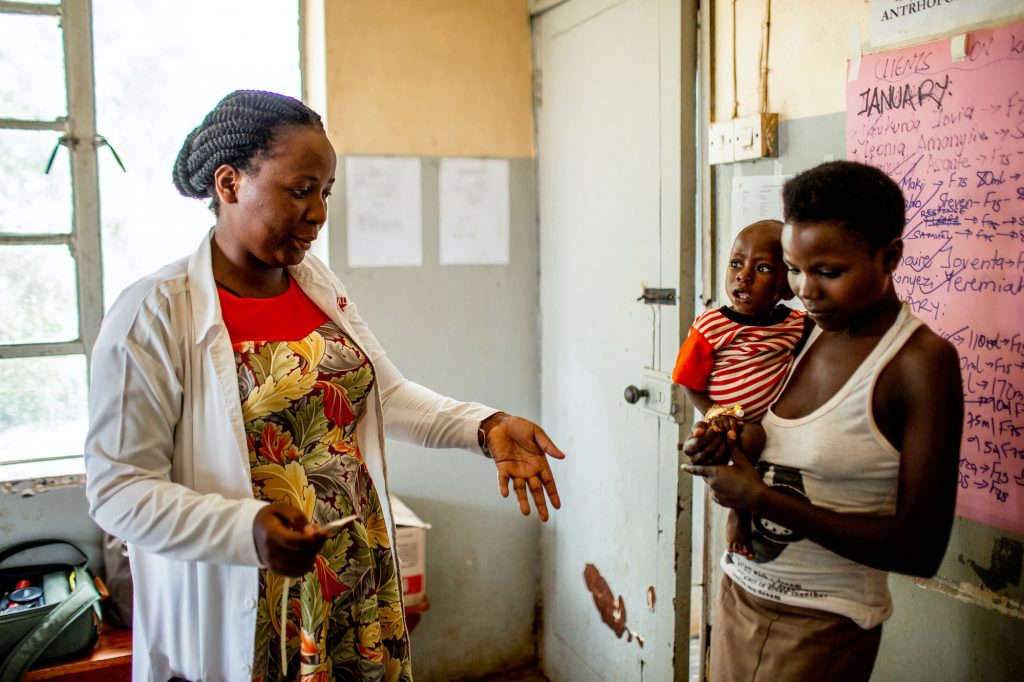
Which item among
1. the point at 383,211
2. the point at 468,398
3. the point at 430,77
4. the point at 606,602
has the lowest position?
the point at 606,602

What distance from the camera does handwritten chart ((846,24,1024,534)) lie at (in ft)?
4.50

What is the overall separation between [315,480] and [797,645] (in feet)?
2.69

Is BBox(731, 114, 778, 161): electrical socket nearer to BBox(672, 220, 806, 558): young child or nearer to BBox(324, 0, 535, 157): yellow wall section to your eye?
BBox(672, 220, 806, 558): young child

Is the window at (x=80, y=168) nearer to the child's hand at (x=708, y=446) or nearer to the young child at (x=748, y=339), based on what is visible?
the young child at (x=748, y=339)

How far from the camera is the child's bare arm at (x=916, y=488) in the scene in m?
1.13

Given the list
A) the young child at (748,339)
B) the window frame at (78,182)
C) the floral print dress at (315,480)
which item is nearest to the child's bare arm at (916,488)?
the young child at (748,339)

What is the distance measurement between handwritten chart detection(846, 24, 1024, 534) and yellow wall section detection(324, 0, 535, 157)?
5.03 feet

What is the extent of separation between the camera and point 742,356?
148 cm

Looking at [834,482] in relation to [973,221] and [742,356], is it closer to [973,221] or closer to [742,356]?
[742,356]

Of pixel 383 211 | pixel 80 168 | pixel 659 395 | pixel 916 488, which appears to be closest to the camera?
pixel 916 488

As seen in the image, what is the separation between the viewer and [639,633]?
247 cm

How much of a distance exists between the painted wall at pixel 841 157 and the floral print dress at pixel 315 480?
3.14 ft

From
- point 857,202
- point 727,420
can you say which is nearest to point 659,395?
point 727,420

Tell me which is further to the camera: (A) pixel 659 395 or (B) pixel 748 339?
(A) pixel 659 395
